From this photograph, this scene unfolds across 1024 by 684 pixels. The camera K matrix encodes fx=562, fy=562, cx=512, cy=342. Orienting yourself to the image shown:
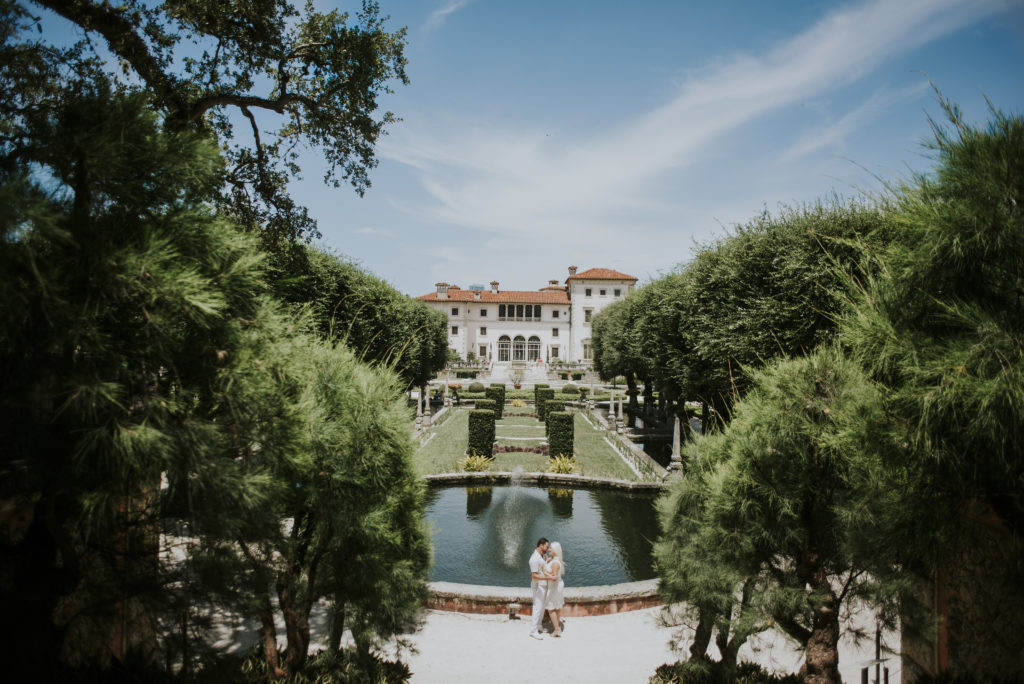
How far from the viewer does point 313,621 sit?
654 cm

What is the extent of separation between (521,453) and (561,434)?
85.4 inches

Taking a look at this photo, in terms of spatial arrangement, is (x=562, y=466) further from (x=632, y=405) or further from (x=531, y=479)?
(x=632, y=405)

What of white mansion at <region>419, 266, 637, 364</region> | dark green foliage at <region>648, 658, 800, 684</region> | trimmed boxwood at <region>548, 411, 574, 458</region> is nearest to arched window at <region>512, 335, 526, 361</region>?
white mansion at <region>419, 266, 637, 364</region>

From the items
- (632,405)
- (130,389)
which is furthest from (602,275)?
(130,389)

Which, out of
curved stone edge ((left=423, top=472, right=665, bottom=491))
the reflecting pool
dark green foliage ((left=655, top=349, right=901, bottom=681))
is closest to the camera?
dark green foliage ((left=655, top=349, right=901, bottom=681))

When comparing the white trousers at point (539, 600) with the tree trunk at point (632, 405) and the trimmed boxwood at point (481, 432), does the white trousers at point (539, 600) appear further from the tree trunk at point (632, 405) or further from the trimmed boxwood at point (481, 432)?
the tree trunk at point (632, 405)

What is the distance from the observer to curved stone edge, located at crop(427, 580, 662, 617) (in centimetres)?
700

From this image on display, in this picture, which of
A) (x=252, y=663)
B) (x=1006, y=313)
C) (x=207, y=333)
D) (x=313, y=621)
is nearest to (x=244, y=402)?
(x=207, y=333)

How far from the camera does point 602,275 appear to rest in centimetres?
5747

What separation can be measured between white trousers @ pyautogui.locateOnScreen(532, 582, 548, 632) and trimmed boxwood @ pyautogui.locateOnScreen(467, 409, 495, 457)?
27.2 ft

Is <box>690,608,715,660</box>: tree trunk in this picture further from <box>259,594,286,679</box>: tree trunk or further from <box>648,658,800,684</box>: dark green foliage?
<box>259,594,286,679</box>: tree trunk

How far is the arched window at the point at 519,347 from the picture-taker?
59.8 metres

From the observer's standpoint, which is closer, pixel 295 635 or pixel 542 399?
pixel 295 635

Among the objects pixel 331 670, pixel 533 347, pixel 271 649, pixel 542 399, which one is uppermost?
pixel 533 347
